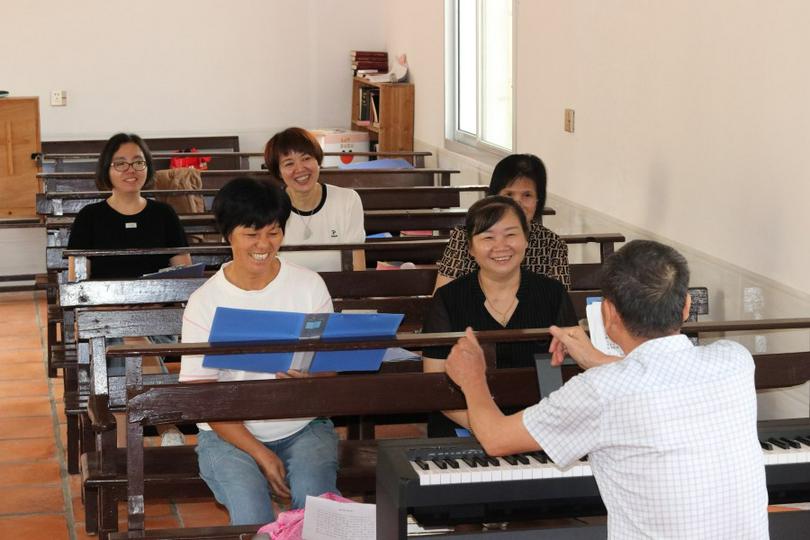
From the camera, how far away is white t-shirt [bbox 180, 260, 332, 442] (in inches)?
119

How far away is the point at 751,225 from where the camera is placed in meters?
4.04

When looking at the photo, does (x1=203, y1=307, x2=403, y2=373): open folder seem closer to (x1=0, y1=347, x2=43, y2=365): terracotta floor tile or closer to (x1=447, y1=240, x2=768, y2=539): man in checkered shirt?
(x1=447, y1=240, x2=768, y2=539): man in checkered shirt

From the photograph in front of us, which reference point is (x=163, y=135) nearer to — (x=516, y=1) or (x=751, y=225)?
(x=516, y=1)

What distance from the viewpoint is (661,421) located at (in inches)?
75.4

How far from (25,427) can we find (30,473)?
0.63 metres

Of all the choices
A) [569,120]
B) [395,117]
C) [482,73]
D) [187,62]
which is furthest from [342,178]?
[187,62]

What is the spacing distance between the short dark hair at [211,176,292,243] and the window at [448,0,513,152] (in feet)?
12.1

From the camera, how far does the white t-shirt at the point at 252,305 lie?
9.95ft

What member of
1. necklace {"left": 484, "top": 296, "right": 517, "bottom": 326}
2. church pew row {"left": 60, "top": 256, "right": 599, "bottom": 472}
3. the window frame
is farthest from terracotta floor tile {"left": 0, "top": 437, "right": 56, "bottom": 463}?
the window frame

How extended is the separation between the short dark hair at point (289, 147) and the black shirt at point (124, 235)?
461mm

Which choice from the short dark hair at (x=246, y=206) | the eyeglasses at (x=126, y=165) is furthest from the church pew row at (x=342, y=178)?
the short dark hair at (x=246, y=206)

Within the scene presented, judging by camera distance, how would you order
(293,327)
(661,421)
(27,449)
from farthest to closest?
(27,449) < (293,327) < (661,421)

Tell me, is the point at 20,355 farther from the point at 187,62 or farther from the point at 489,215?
the point at 489,215

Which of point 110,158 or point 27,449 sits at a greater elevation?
point 110,158
